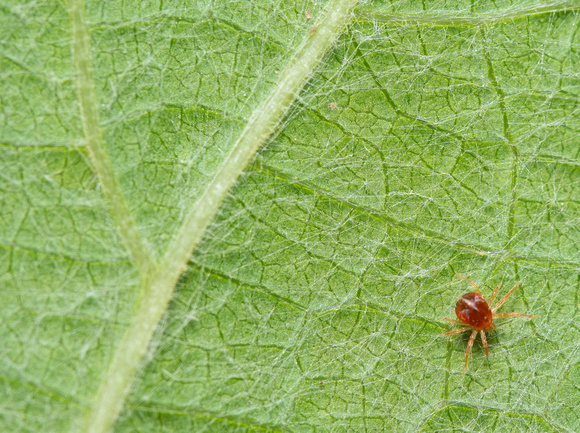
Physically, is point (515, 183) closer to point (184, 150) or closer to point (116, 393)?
point (184, 150)

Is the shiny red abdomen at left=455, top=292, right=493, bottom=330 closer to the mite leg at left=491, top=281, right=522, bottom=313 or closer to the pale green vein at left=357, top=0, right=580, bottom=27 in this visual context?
the mite leg at left=491, top=281, right=522, bottom=313

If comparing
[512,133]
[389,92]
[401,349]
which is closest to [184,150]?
[389,92]

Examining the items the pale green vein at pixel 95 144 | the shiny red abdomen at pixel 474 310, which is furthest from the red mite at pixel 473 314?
the pale green vein at pixel 95 144

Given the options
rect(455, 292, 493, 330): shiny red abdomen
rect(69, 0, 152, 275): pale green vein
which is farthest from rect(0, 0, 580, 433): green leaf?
rect(455, 292, 493, 330): shiny red abdomen

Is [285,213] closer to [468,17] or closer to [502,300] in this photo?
[502,300]

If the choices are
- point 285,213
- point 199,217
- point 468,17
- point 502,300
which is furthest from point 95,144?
point 502,300

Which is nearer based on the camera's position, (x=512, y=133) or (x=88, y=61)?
(x=88, y=61)
